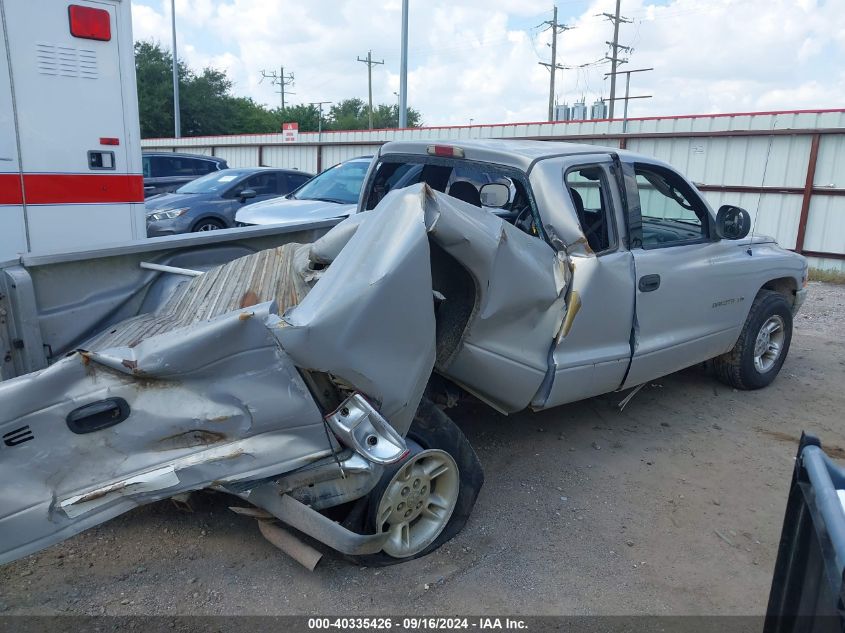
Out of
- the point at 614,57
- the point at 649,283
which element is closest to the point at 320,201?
the point at 649,283

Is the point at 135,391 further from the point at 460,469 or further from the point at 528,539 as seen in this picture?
the point at 528,539

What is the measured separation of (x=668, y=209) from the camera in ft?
16.8

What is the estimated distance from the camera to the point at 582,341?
12.8 feet

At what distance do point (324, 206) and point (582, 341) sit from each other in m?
5.68

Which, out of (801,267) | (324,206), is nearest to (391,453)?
(801,267)

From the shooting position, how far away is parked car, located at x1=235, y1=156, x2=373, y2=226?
878 cm

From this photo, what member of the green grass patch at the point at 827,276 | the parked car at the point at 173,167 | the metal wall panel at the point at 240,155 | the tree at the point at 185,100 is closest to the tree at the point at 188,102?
the tree at the point at 185,100

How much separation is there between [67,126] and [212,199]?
231 inches

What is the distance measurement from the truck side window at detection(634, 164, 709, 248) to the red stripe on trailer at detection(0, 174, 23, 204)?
4218 millimetres

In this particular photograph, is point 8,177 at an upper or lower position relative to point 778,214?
upper

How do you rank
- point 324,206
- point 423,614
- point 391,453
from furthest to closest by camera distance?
1. point 324,206
2. point 423,614
3. point 391,453

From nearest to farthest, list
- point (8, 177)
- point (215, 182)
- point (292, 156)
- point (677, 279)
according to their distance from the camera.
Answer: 1. point (677, 279)
2. point (8, 177)
3. point (215, 182)
4. point (292, 156)

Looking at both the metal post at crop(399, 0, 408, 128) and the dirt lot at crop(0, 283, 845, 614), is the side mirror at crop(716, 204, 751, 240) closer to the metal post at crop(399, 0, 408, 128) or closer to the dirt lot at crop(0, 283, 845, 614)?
the dirt lot at crop(0, 283, 845, 614)

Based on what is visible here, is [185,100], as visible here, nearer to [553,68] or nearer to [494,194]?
[553,68]
